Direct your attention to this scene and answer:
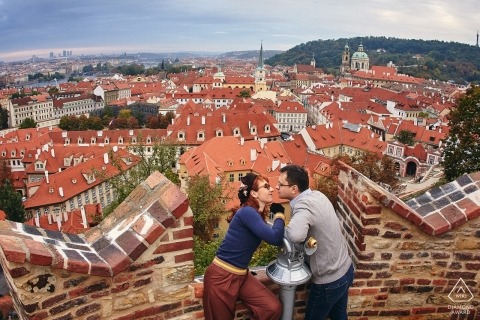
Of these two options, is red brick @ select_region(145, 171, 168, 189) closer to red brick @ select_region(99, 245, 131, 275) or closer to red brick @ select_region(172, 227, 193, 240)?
red brick @ select_region(172, 227, 193, 240)

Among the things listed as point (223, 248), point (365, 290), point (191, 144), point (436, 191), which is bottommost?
point (191, 144)

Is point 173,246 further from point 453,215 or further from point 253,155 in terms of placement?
point 253,155

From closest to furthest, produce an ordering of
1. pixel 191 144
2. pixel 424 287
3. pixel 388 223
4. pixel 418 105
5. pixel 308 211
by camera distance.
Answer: pixel 308 211 → pixel 388 223 → pixel 424 287 → pixel 191 144 → pixel 418 105

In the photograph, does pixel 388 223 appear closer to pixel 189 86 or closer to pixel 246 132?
pixel 246 132

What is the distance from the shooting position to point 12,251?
8.06 ft

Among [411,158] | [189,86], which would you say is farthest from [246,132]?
[189,86]

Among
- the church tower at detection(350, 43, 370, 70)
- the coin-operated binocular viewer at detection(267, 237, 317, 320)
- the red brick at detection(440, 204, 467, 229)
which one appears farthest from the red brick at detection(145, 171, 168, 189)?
the church tower at detection(350, 43, 370, 70)

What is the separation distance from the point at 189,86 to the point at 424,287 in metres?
107

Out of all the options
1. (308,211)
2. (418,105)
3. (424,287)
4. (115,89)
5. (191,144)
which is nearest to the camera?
A: (308,211)

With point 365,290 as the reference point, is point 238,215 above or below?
above

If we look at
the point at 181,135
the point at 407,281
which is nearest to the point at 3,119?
the point at 181,135

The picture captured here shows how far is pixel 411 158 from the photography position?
1491 inches

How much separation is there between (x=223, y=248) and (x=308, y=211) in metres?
0.72

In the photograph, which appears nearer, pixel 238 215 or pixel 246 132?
pixel 238 215
